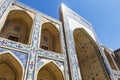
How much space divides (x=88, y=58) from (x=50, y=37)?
2865 mm

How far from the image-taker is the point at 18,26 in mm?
7523

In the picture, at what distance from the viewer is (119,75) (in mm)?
8898

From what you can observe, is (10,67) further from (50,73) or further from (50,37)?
(50,37)

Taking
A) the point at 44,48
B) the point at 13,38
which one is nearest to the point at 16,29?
the point at 13,38

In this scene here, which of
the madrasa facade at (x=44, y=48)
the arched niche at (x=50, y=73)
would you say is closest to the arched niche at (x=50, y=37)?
the madrasa facade at (x=44, y=48)

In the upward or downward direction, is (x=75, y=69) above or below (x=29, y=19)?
below

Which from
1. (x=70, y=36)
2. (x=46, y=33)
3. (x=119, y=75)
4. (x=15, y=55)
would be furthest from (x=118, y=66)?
(x=15, y=55)

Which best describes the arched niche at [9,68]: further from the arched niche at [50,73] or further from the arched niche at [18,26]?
the arched niche at [18,26]

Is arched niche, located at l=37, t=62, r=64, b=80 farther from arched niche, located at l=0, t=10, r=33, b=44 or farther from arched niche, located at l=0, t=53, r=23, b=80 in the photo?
arched niche, located at l=0, t=10, r=33, b=44

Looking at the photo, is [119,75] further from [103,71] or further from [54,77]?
[54,77]

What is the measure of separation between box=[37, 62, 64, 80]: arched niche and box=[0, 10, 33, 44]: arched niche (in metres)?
1.61

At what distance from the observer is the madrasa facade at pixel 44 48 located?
537cm

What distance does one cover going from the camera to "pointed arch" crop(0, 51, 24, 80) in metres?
5.19

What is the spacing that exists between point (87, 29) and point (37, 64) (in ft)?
19.4
